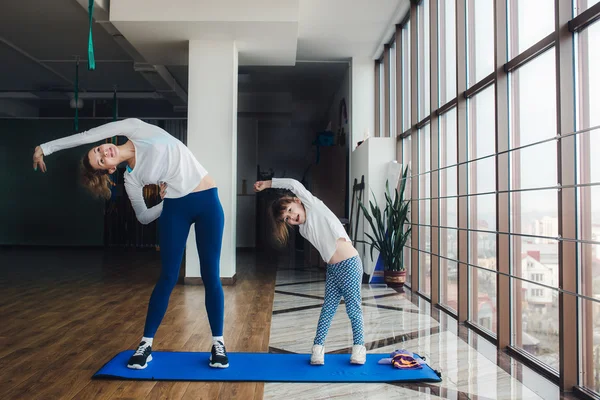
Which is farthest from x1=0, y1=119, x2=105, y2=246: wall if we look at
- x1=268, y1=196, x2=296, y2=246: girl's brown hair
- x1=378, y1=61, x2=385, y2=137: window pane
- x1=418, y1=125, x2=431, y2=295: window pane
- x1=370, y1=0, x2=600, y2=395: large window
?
x1=268, y1=196, x2=296, y2=246: girl's brown hair

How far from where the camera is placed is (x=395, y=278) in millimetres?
4492

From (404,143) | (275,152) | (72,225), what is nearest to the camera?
(404,143)

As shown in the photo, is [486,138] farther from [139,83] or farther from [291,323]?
[139,83]

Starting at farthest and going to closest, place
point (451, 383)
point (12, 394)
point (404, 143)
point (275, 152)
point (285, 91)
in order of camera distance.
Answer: point (275, 152)
point (285, 91)
point (404, 143)
point (451, 383)
point (12, 394)

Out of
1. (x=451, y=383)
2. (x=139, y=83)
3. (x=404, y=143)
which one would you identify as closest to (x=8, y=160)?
(x=139, y=83)

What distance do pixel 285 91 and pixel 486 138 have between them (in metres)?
6.15

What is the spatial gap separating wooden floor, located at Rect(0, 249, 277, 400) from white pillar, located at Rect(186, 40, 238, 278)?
70 cm

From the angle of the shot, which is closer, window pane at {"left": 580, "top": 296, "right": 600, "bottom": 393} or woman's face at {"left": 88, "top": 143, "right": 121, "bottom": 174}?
window pane at {"left": 580, "top": 296, "right": 600, "bottom": 393}

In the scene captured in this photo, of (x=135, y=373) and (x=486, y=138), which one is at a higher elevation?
(x=486, y=138)

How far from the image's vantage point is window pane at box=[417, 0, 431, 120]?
13.7ft

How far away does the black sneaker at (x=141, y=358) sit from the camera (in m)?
2.14

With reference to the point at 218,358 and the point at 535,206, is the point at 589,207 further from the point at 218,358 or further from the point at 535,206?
the point at 218,358

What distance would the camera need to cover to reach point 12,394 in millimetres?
1891

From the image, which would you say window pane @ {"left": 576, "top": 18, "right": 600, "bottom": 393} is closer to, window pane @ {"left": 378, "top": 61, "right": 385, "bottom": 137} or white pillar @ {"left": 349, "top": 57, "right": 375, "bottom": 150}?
window pane @ {"left": 378, "top": 61, "right": 385, "bottom": 137}
